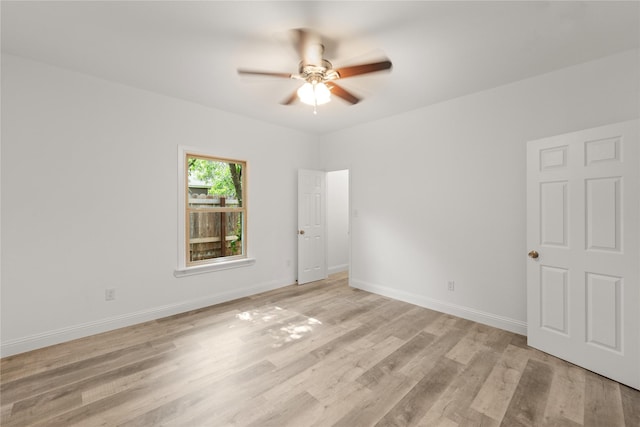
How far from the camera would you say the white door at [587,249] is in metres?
2.11

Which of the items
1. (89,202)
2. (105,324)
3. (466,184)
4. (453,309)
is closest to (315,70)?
(466,184)

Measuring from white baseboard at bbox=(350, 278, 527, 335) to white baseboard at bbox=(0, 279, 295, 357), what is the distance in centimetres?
204

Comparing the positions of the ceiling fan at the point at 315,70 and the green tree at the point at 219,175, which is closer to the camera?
the ceiling fan at the point at 315,70

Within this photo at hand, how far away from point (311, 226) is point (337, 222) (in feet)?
3.73

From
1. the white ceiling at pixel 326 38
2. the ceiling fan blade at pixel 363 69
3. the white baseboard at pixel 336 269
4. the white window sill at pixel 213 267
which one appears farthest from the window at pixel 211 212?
the ceiling fan blade at pixel 363 69

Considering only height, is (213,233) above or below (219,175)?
below

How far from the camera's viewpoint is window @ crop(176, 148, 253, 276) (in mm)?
3609

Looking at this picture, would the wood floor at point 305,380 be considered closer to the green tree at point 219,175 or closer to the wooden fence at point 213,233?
the wooden fence at point 213,233

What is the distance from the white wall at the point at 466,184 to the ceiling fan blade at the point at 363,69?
1.81m

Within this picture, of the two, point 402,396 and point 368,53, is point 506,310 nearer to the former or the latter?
point 402,396

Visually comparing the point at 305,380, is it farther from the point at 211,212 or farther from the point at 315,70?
the point at 211,212

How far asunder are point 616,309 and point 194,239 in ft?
14.6

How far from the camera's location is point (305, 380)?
7.00ft

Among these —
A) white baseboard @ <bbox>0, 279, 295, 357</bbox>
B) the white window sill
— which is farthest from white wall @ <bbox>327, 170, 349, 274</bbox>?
white baseboard @ <bbox>0, 279, 295, 357</bbox>
